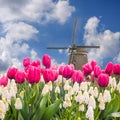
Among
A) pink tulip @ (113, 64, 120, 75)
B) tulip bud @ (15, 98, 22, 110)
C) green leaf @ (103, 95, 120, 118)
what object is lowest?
tulip bud @ (15, 98, 22, 110)

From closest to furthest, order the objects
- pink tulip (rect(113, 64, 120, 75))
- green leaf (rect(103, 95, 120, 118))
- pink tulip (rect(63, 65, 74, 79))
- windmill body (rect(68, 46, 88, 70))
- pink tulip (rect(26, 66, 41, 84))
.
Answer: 1. pink tulip (rect(26, 66, 41, 84))
2. green leaf (rect(103, 95, 120, 118))
3. pink tulip (rect(63, 65, 74, 79))
4. pink tulip (rect(113, 64, 120, 75))
5. windmill body (rect(68, 46, 88, 70))

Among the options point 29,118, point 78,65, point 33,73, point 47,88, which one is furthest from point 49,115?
point 78,65

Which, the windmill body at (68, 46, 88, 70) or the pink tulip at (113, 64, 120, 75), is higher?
the windmill body at (68, 46, 88, 70)

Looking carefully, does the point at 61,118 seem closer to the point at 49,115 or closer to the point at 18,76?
the point at 49,115

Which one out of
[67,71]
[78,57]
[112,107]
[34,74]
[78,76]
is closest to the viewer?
[34,74]

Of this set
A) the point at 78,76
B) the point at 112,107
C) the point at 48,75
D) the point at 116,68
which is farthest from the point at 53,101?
the point at 116,68

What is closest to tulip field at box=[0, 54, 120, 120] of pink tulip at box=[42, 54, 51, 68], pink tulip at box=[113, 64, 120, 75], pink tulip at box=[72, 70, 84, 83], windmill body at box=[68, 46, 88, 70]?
pink tulip at box=[72, 70, 84, 83]

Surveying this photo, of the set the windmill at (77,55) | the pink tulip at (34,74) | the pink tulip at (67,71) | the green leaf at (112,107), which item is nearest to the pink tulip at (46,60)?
the pink tulip at (67,71)

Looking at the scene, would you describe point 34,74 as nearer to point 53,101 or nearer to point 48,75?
point 48,75

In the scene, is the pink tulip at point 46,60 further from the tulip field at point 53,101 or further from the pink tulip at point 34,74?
the pink tulip at point 34,74

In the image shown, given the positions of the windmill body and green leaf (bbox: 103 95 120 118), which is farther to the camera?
the windmill body

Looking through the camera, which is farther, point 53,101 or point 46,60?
point 46,60

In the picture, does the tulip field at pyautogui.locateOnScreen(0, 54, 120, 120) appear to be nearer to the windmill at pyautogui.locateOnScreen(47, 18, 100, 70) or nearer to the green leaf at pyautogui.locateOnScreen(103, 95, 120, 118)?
the green leaf at pyautogui.locateOnScreen(103, 95, 120, 118)

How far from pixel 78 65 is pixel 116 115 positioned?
95.7 feet
